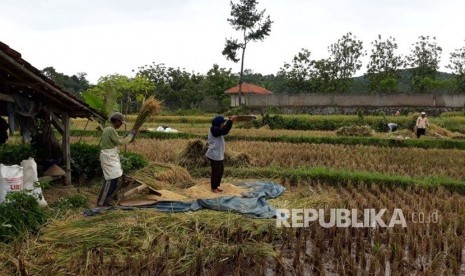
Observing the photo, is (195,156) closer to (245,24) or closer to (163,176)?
(163,176)

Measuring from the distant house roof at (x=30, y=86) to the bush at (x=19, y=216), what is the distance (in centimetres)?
183

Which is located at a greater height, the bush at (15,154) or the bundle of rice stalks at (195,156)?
the bush at (15,154)

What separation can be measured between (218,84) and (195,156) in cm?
3067

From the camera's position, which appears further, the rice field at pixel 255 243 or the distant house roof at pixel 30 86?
the distant house roof at pixel 30 86

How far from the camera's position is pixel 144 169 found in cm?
907

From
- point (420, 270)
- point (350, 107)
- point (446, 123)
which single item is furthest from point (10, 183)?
point (350, 107)

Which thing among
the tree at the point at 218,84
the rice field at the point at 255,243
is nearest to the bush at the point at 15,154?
the rice field at the point at 255,243

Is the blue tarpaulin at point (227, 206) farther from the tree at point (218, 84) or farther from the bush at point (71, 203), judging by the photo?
the tree at point (218, 84)

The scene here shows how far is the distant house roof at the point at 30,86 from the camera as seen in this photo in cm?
615

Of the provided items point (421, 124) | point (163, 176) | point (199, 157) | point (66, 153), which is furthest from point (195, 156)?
point (421, 124)

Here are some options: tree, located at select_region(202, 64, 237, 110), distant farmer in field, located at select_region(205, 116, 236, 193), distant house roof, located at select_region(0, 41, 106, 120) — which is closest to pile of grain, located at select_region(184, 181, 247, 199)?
distant farmer in field, located at select_region(205, 116, 236, 193)

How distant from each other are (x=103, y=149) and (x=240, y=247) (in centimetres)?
301

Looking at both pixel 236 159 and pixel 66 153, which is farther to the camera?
pixel 236 159

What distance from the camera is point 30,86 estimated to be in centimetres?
705
